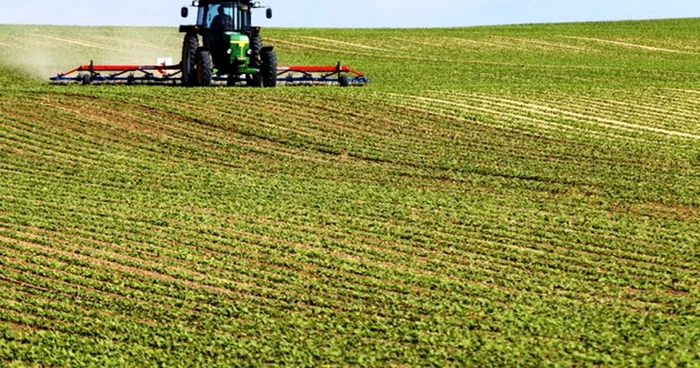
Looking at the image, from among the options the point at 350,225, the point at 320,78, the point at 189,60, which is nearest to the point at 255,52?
the point at 189,60

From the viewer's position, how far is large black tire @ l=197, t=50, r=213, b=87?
31016mm

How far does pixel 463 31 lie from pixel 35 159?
5074 centimetres

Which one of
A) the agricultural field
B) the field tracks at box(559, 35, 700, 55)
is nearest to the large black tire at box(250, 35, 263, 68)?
the agricultural field

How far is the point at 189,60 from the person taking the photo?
3206 cm

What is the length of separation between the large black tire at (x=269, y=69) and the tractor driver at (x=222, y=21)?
3.85 ft

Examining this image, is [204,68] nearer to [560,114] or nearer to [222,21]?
[222,21]

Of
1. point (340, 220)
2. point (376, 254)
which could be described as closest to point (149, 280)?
point (376, 254)

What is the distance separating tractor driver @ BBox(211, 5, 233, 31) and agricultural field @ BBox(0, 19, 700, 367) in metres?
2.16

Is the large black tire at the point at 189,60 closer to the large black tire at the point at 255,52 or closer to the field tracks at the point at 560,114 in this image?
the large black tire at the point at 255,52

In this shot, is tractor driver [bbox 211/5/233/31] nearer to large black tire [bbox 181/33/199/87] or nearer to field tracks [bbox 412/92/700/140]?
large black tire [bbox 181/33/199/87]

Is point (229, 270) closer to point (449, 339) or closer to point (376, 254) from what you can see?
point (376, 254)

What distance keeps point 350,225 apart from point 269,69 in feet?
53.5

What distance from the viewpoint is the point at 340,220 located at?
16406mm

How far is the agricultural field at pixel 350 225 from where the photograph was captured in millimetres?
10852
